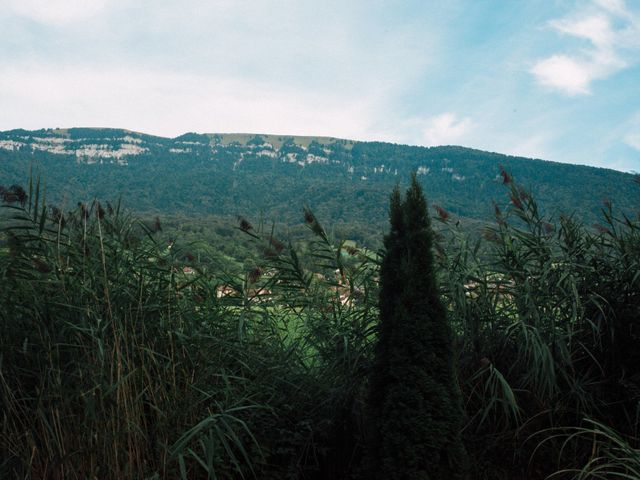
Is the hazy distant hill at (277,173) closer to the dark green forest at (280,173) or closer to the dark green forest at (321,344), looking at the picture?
the dark green forest at (280,173)

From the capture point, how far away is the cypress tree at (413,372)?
9.09 ft

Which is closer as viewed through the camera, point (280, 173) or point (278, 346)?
point (278, 346)

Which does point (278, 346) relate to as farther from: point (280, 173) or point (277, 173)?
point (280, 173)

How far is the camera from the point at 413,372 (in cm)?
290

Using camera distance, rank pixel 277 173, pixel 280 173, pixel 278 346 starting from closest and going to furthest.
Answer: pixel 278 346
pixel 277 173
pixel 280 173

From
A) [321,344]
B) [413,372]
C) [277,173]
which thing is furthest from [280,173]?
[413,372]

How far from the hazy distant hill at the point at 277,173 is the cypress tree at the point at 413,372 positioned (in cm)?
1579

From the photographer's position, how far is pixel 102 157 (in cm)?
7450

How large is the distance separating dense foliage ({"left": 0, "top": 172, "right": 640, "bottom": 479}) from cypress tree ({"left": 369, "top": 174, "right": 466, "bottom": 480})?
6.4 inches

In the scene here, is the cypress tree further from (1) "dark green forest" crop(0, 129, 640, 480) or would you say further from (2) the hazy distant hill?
(2) the hazy distant hill

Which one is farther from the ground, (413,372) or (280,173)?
(280,173)

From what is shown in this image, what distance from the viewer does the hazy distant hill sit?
1359 inches

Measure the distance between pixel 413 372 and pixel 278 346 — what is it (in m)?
1.11

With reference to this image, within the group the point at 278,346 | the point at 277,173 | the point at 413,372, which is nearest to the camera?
the point at 413,372
